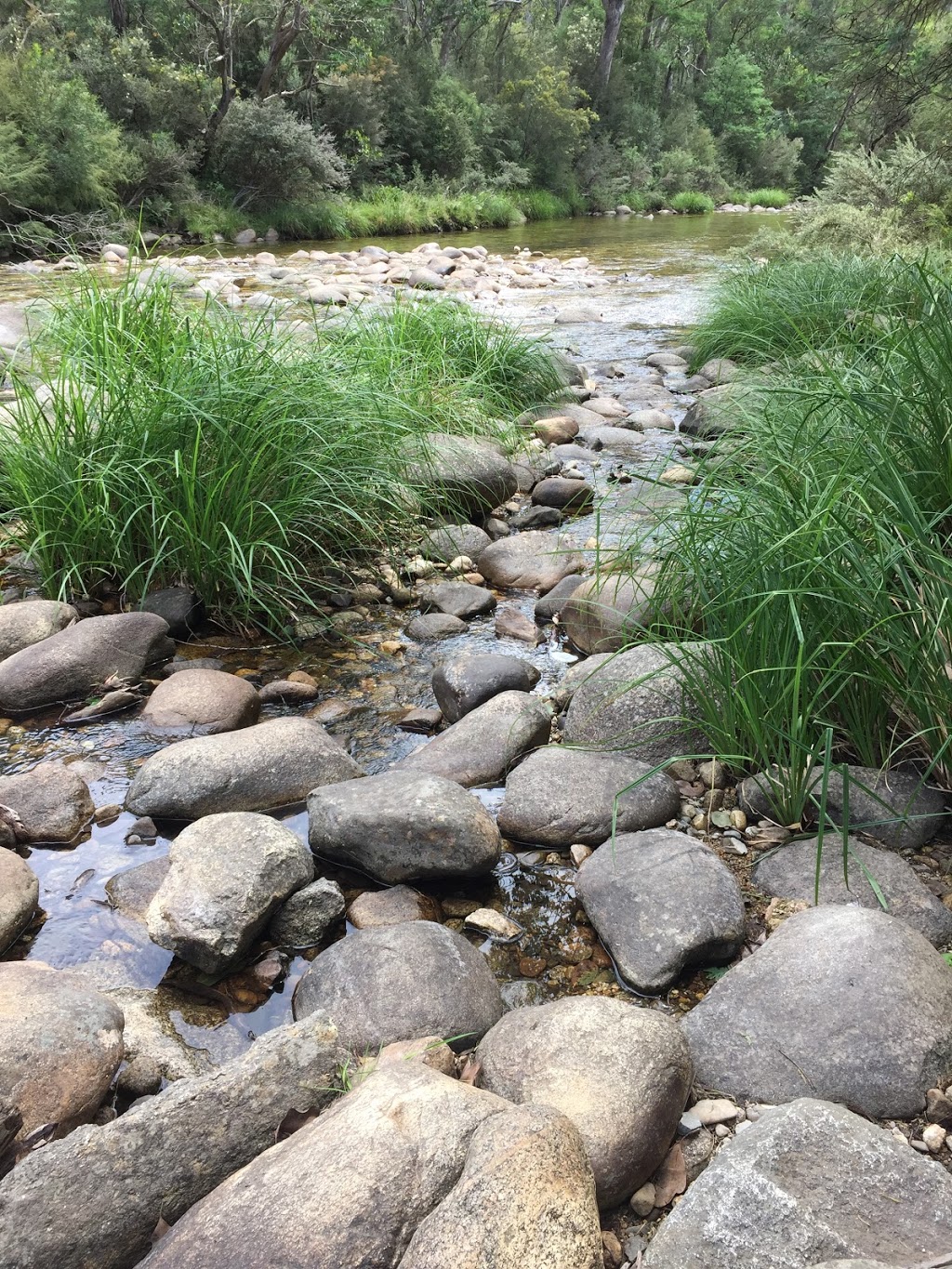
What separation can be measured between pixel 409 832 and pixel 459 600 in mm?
1593

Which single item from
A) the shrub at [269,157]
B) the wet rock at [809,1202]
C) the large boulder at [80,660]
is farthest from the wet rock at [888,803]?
the shrub at [269,157]

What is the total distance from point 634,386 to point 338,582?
3.92 metres

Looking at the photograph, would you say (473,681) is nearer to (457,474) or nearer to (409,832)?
(409,832)

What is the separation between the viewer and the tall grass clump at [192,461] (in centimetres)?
318

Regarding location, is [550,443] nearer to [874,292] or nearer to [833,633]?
[874,292]

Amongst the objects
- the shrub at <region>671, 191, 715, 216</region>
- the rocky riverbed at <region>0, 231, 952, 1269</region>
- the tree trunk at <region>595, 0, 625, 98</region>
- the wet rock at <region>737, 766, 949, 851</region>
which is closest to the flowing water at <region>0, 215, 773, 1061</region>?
the rocky riverbed at <region>0, 231, 952, 1269</region>

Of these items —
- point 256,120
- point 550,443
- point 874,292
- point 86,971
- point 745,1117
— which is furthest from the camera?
point 256,120

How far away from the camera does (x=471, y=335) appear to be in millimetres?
5594

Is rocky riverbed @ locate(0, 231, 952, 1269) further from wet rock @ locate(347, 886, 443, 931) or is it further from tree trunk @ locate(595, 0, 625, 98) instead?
tree trunk @ locate(595, 0, 625, 98)

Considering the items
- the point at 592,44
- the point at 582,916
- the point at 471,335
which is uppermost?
the point at 592,44

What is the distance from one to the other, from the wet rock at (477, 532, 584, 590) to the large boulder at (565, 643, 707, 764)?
1.16 metres

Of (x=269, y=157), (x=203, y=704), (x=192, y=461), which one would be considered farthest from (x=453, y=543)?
(x=269, y=157)

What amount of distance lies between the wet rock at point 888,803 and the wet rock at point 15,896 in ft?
5.36

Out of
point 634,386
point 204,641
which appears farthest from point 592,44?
point 204,641
